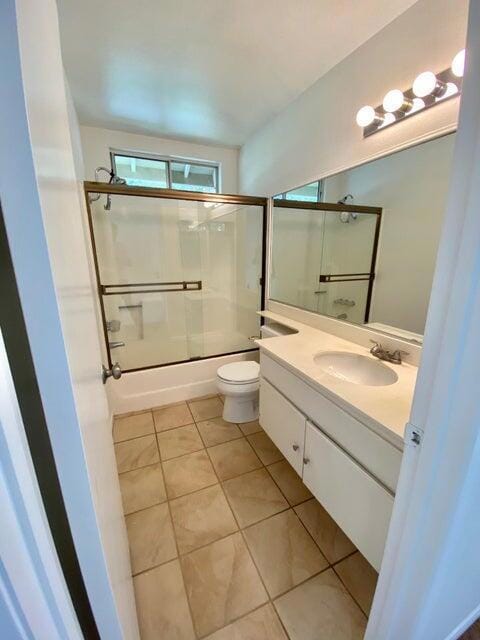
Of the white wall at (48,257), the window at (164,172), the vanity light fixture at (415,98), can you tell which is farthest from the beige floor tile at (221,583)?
the window at (164,172)

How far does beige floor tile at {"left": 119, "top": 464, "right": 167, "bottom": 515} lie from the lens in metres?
1.46

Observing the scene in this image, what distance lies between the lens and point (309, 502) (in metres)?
1.46

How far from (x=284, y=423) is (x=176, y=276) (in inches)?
72.0

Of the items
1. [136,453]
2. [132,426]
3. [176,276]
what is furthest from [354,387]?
[176,276]

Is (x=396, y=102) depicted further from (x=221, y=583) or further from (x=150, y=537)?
(x=150, y=537)

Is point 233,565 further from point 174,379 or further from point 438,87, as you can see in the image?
point 438,87

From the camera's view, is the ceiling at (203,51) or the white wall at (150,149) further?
the white wall at (150,149)

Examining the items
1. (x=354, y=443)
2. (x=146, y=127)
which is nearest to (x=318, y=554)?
(x=354, y=443)

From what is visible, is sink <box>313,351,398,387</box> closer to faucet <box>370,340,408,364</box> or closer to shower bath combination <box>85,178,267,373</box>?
faucet <box>370,340,408,364</box>

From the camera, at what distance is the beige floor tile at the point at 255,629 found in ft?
3.15

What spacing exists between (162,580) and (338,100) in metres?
2.68

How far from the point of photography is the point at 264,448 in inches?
72.9

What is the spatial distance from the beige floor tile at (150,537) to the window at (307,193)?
2228 mm

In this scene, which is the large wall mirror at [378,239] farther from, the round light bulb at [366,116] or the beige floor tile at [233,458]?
the beige floor tile at [233,458]
